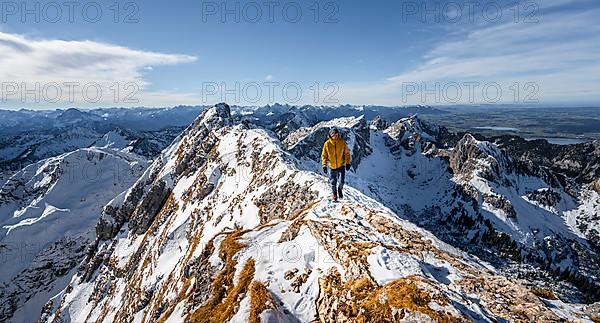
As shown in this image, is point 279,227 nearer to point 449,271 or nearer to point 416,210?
point 449,271

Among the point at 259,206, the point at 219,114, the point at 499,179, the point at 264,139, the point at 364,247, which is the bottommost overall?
the point at 499,179

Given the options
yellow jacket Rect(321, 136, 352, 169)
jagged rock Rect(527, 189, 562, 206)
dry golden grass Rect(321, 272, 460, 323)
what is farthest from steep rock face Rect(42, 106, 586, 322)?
jagged rock Rect(527, 189, 562, 206)

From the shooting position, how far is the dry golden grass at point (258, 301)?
16.8 metres

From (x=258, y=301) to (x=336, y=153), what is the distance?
12571 millimetres

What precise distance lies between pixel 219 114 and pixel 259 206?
7500 cm

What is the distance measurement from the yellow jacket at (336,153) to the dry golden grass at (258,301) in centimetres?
1067

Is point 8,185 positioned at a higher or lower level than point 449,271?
lower

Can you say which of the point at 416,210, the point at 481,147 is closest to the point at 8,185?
the point at 416,210

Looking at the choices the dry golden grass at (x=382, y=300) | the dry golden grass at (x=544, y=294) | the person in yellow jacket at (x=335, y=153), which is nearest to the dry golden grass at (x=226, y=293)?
the dry golden grass at (x=382, y=300)

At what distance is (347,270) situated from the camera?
16812mm

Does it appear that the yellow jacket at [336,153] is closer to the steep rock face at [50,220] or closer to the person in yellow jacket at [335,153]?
Answer: the person in yellow jacket at [335,153]

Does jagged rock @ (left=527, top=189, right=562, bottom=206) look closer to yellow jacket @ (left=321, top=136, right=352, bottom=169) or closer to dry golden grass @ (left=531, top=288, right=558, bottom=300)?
yellow jacket @ (left=321, top=136, right=352, bottom=169)

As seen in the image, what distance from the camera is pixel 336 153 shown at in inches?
1021

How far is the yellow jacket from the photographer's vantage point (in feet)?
84.3
